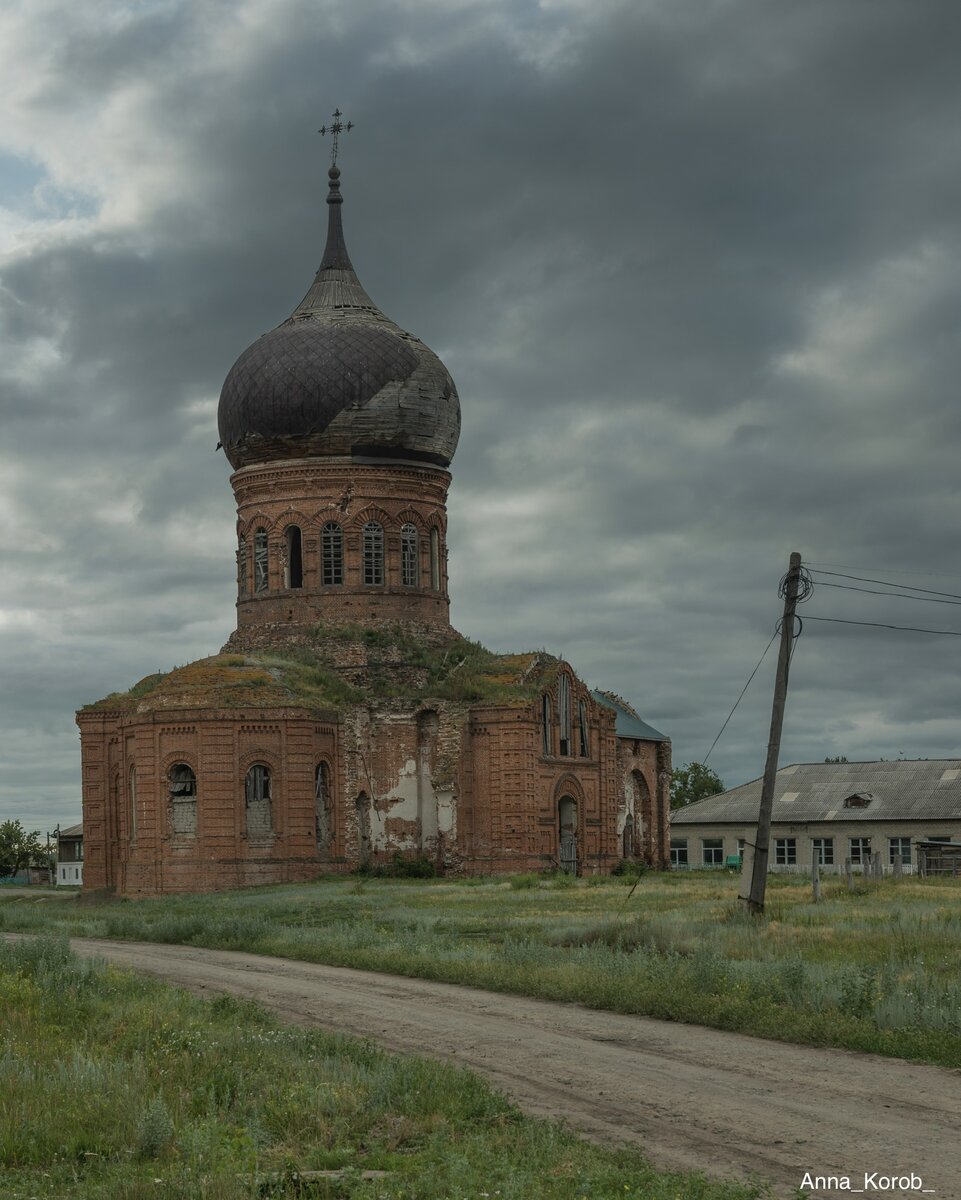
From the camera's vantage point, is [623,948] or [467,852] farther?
[467,852]

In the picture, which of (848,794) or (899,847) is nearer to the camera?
(899,847)

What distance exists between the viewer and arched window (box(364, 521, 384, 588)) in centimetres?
4709

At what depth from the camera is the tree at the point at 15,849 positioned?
77.5 meters

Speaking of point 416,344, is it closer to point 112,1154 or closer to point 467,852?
point 467,852

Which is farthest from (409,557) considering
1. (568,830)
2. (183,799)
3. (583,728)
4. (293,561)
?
(183,799)

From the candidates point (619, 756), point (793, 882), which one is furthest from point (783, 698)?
point (619, 756)

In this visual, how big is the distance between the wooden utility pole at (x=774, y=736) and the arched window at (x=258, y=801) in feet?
60.8

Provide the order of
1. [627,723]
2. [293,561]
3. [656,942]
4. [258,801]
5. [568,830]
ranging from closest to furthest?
[656,942] < [258,801] < [293,561] < [568,830] < [627,723]

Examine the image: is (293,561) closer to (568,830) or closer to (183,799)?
(183,799)

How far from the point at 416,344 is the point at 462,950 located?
28.6m

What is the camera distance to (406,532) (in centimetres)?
4753

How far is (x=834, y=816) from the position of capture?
61.2 metres

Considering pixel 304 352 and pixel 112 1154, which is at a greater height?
pixel 304 352

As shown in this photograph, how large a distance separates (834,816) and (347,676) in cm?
2382
